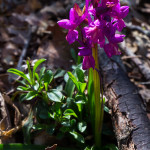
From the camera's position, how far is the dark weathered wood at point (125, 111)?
1563 mm

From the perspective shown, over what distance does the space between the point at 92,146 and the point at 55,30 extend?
167 centimetres

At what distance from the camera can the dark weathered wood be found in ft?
5.13

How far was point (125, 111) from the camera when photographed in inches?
67.9

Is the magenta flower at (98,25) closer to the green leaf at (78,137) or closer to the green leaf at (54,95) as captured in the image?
the green leaf at (54,95)

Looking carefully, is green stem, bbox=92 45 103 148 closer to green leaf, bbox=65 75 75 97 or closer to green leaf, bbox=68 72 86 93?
green leaf, bbox=68 72 86 93

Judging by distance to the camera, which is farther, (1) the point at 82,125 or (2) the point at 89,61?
(1) the point at 82,125

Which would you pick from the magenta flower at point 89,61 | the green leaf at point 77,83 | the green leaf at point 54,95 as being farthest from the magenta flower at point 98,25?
the green leaf at point 54,95

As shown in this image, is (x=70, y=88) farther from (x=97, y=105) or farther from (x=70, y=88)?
(x=97, y=105)

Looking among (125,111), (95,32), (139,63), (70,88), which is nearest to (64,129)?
(70,88)

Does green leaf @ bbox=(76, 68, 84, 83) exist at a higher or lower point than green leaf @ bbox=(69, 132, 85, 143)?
higher

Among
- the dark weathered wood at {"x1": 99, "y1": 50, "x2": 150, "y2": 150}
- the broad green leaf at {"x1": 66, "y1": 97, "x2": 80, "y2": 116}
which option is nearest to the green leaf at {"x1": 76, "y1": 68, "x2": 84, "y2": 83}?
the broad green leaf at {"x1": 66, "y1": 97, "x2": 80, "y2": 116}

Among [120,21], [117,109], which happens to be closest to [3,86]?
[117,109]

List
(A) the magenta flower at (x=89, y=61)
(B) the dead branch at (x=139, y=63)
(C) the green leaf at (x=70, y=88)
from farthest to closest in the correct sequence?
(B) the dead branch at (x=139, y=63), (C) the green leaf at (x=70, y=88), (A) the magenta flower at (x=89, y=61)

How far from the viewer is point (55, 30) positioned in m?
2.93
